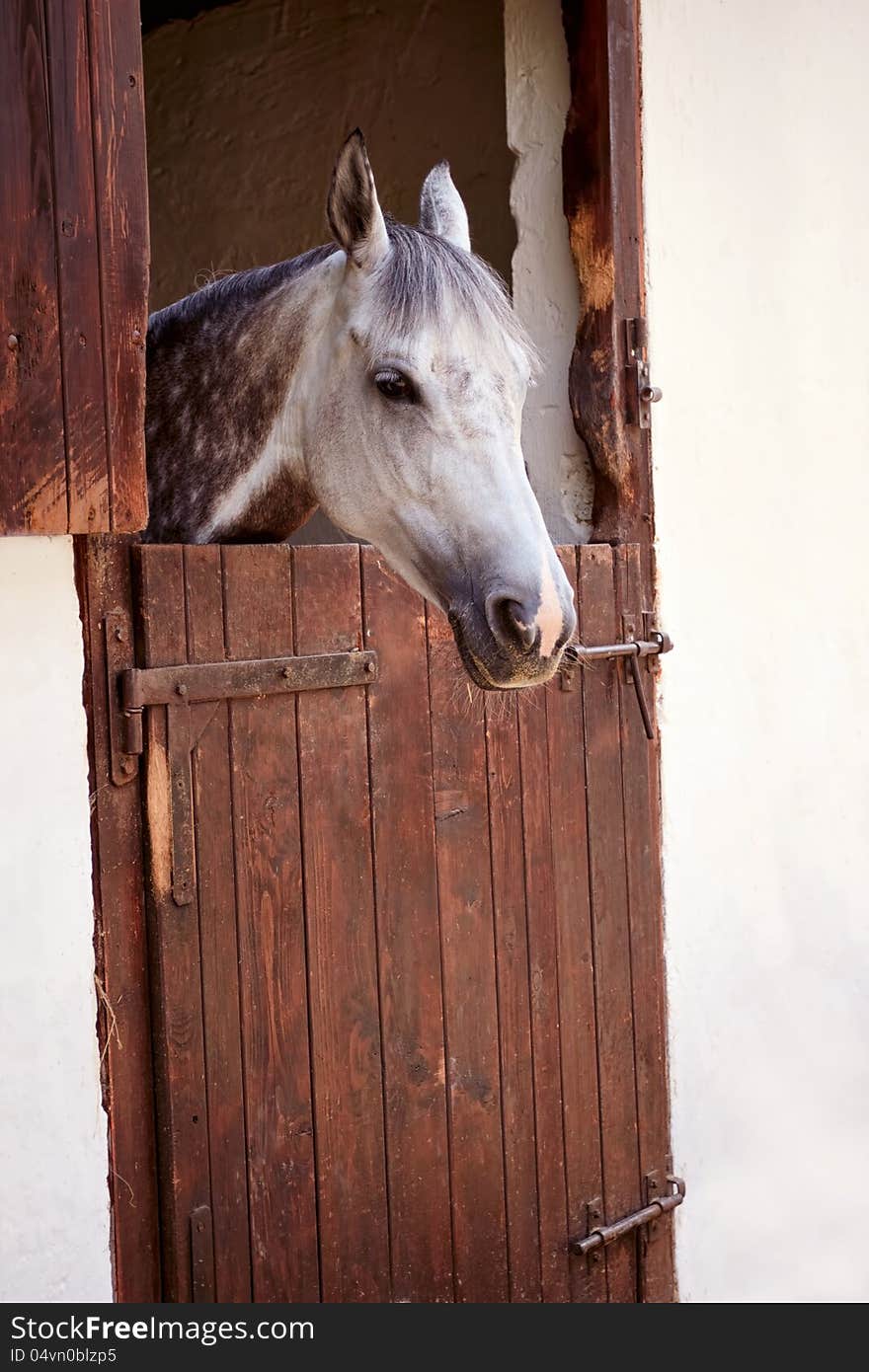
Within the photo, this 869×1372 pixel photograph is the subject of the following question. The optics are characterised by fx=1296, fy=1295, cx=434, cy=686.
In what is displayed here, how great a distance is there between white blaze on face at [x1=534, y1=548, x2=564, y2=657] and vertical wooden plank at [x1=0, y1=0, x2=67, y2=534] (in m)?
0.68

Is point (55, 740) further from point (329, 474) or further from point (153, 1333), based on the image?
point (153, 1333)

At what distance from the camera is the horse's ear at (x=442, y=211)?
2.42 metres

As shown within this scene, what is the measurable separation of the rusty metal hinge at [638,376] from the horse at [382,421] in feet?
1.78

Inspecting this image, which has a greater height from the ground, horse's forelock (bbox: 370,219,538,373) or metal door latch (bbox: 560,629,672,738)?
horse's forelock (bbox: 370,219,538,373)

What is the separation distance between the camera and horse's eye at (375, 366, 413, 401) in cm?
197

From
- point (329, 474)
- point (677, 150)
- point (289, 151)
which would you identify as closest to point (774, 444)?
point (677, 150)

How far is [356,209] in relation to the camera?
204 centimetres

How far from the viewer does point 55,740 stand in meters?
1.84

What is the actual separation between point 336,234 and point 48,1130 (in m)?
1.42

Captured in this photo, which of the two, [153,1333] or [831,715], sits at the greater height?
[831,715]

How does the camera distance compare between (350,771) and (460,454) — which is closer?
(460,454)

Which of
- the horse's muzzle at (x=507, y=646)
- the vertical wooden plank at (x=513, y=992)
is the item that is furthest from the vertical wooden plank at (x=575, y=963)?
the horse's muzzle at (x=507, y=646)

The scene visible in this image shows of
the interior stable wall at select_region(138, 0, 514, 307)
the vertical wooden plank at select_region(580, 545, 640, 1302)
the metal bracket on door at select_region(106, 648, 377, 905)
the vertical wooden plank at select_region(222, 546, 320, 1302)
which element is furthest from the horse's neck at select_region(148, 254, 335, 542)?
the interior stable wall at select_region(138, 0, 514, 307)

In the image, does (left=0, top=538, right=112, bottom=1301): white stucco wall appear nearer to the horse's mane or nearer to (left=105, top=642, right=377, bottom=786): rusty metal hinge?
(left=105, top=642, right=377, bottom=786): rusty metal hinge
